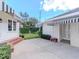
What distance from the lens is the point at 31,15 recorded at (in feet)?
404

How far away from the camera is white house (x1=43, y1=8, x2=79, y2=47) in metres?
23.8

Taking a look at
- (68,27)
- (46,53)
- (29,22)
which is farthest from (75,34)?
(29,22)

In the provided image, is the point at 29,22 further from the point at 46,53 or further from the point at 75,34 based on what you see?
the point at 46,53

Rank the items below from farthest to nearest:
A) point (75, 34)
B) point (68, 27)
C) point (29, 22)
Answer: point (29, 22) → point (68, 27) → point (75, 34)

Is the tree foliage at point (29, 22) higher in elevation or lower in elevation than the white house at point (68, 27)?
higher

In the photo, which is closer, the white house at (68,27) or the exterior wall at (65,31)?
the white house at (68,27)

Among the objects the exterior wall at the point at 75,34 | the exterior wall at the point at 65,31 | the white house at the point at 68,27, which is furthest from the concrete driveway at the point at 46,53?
the exterior wall at the point at 65,31

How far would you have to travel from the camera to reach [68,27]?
105 feet

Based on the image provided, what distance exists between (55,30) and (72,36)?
974 centimetres

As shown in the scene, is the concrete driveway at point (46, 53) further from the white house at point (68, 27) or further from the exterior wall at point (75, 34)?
the white house at point (68, 27)

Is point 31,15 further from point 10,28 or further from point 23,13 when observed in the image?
point 10,28

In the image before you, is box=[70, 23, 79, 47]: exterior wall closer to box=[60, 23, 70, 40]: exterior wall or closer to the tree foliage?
box=[60, 23, 70, 40]: exterior wall

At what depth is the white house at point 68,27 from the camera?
23.8 m

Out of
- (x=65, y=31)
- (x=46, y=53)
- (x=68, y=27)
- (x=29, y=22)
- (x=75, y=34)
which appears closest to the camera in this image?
(x=46, y=53)
